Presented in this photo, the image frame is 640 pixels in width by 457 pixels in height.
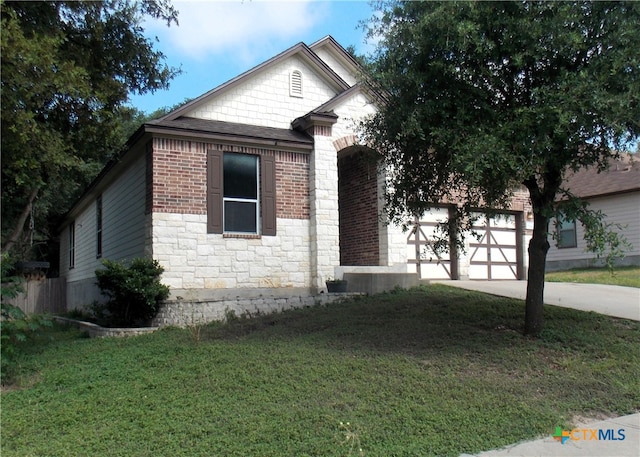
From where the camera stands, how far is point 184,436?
16.6ft

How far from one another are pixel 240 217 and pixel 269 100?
3.27 m

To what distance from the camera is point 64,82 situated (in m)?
8.19

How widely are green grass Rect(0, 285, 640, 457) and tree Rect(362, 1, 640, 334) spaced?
141cm

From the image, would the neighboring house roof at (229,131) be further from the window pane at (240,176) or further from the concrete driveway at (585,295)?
the concrete driveway at (585,295)

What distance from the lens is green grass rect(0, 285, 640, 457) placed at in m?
5.02

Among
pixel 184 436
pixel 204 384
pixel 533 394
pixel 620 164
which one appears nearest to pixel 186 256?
pixel 204 384

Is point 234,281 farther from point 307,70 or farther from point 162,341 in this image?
point 307,70

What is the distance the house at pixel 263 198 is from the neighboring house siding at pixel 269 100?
28 mm

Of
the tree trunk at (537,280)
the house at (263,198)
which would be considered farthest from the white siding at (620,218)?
the tree trunk at (537,280)

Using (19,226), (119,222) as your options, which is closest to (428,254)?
(119,222)

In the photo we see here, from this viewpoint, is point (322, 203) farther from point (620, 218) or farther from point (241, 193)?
point (620, 218)

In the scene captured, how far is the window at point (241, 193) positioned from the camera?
12.3m

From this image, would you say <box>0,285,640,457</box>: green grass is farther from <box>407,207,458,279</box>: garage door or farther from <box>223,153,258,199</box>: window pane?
<box>407,207,458,279</box>: garage door

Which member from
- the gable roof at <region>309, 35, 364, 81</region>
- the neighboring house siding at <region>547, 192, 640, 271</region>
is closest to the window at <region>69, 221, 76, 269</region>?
the gable roof at <region>309, 35, 364, 81</region>
